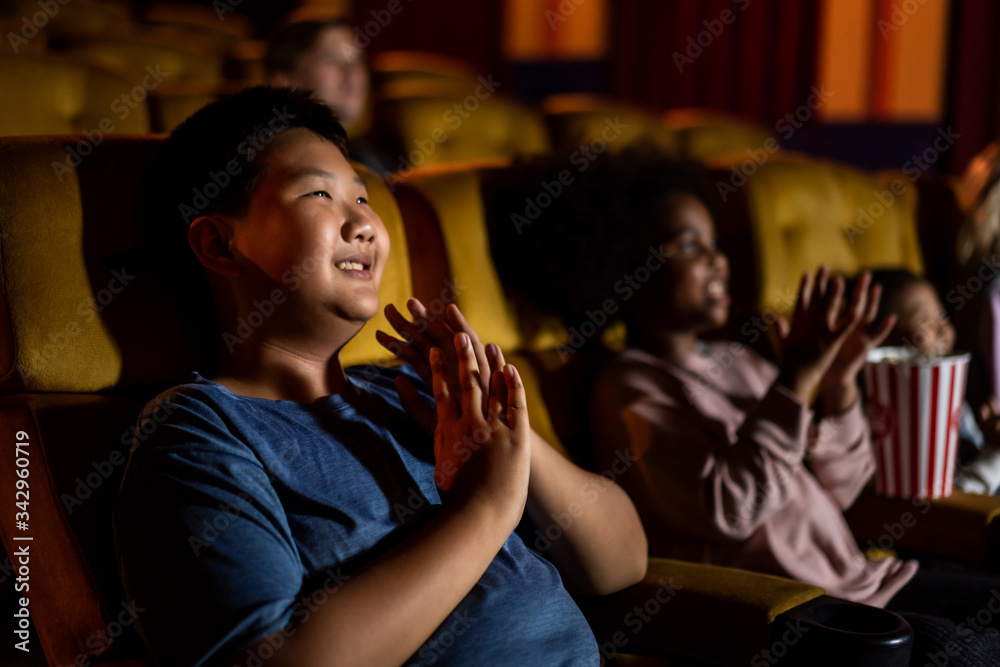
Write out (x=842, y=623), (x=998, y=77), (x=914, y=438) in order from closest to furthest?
(x=842, y=623)
(x=914, y=438)
(x=998, y=77)

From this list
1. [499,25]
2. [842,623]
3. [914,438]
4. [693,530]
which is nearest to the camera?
[842,623]

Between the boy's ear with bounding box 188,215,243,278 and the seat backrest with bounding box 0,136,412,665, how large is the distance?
97mm

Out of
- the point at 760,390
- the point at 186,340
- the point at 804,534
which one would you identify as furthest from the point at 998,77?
the point at 186,340

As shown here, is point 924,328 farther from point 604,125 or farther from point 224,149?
point 604,125

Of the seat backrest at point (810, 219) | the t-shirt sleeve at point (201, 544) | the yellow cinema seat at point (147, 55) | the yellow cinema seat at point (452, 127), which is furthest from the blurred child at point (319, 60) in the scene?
the t-shirt sleeve at point (201, 544)

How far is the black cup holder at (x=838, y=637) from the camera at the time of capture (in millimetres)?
854

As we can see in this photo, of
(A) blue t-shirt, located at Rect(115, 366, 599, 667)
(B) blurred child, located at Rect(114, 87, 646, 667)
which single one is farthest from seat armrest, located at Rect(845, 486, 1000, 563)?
(A) blue t-shirt, located at Rect(115, 366, 599, 667)

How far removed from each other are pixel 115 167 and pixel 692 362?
93cm

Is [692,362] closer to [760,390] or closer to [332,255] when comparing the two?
[760,390]

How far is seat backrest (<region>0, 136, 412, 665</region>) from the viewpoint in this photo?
2.95 feet

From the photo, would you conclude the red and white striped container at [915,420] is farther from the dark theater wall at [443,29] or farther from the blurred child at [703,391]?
the dark theater wall at [443,29]

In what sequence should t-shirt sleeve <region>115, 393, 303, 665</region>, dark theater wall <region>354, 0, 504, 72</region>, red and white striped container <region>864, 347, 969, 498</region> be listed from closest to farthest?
t-shirt sleeve <region>115, 393, 303, 665</region> < red and white striped container <region>864, 347, 969, 498</region> < dark theater wall <region>354, 0, 504, 72</region>

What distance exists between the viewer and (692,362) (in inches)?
58.3

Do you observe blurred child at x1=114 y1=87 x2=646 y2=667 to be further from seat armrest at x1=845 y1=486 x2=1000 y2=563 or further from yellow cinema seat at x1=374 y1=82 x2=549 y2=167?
yellow cinema seat at x1=374 y1=82 x2=549 y2=167
